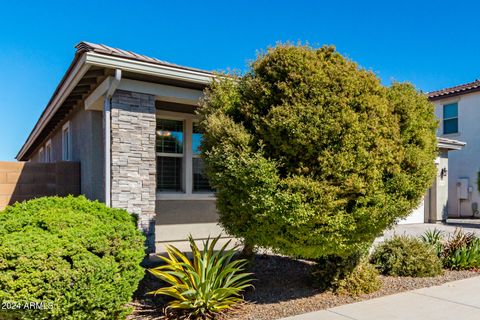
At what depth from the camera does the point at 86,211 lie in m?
5.14

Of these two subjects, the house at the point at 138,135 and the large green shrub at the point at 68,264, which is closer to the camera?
the large green shrub at the point at 68,264

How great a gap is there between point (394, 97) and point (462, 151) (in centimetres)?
1611

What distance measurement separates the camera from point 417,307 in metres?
5.18

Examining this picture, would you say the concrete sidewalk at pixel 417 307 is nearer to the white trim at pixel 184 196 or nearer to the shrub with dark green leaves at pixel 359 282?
the shrub with dark green leaves at pixel 359 282

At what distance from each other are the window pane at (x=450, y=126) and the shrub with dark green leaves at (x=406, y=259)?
1414 centimetres

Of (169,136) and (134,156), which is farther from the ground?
(169,136)

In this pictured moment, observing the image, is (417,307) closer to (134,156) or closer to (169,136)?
(134,156)

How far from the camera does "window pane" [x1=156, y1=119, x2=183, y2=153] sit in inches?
354

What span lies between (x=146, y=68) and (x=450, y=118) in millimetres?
18027

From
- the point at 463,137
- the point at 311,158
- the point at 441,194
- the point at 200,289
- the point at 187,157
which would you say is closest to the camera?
the point at 200,289

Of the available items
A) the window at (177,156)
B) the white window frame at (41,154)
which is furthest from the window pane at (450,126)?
the white window frame at (41,154)

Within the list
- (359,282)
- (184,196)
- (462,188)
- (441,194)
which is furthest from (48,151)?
(462,188)

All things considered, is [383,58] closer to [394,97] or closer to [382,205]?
[394,97]

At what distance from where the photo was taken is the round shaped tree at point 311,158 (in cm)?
468
